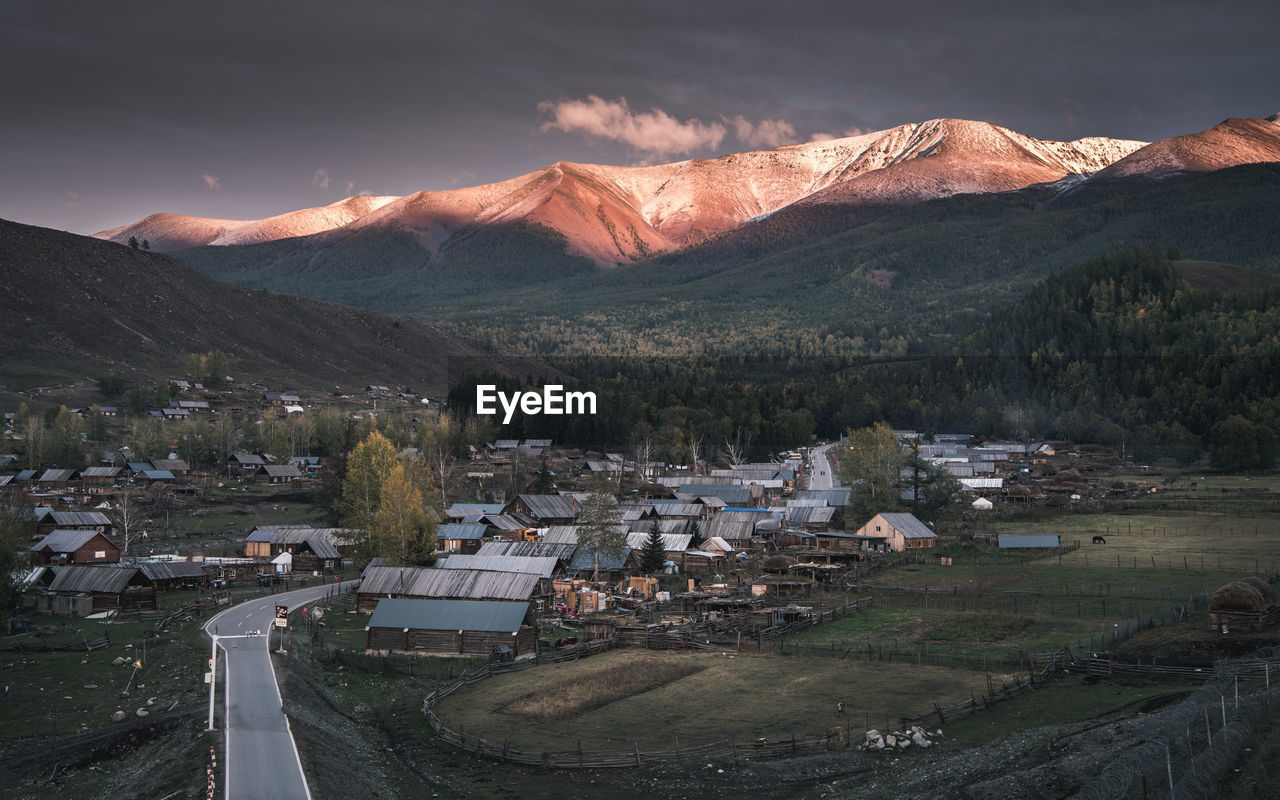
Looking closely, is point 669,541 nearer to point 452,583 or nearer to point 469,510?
point 469,510

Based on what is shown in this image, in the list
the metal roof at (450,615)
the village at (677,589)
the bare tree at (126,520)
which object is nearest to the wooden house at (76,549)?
the village at (677,589)

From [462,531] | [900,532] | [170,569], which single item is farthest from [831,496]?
[170,569]

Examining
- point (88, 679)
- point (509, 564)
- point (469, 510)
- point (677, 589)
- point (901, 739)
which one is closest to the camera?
point (901, 739)

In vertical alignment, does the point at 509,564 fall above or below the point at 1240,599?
below

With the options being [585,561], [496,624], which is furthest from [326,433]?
[496,624]

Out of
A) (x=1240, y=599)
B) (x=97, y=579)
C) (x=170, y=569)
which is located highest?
(x=1240, y=599)

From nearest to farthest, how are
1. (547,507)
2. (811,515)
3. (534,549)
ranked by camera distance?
(534,549) → (811,515) → (547,507)

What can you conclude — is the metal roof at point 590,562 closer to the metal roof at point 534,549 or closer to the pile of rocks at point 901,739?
the metal roof at point 534,549

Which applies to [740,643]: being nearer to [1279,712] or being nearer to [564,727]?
[564,727]
